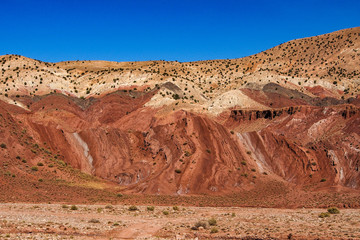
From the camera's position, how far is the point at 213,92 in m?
106

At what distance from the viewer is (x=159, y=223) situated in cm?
3500

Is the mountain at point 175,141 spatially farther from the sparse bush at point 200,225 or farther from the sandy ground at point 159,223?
the sparse bush at point 200,225

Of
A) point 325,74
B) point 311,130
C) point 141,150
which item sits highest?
point 325,74

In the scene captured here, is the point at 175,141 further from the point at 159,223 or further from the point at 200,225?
the point at 200,225

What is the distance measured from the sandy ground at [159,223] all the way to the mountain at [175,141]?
24.7 ft

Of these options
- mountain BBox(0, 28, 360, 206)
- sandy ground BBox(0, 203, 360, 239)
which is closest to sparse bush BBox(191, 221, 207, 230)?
sandy ground BBox(0, 203, 360, 239)

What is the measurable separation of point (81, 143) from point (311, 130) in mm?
33270

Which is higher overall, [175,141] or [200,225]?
[175,141]

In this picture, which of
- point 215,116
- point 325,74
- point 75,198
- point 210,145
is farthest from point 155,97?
point 325,74

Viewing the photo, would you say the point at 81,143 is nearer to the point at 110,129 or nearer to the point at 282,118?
the point at 110,129

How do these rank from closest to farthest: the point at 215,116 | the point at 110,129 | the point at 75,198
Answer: the point at 75,198 → the point at 110,129 → the point at 215,116

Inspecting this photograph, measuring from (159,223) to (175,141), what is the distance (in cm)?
2620

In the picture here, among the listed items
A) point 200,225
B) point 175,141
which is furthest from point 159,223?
point 175,141

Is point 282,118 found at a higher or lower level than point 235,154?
higher
